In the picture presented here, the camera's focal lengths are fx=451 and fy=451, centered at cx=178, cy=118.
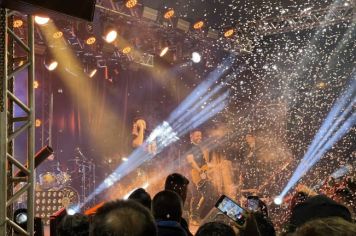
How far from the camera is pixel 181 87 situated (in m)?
15.4

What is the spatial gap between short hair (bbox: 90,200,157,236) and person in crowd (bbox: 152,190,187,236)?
3.43 feet

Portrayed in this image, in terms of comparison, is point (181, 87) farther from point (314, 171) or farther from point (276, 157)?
point (314, 171)

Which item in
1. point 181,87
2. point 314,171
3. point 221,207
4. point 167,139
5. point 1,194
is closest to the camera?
point 221,207

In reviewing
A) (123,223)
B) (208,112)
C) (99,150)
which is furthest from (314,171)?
(123,223)

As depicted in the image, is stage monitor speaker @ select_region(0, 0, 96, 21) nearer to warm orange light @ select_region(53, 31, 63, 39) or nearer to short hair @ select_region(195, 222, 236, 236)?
short hair @ select_region(195, 222, 236, 236)

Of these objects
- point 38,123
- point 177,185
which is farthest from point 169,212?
point 38,123

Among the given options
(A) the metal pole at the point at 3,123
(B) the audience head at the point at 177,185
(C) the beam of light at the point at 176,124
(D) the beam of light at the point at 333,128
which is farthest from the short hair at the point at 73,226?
(D) the beam of light at the point at 333,128

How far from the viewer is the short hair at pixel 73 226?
2.60 meters

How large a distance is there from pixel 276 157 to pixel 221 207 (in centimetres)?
1091

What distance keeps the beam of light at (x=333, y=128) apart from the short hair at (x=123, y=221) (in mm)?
12365

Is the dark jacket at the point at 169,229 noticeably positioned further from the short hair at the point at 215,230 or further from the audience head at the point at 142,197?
the audience head at the point at 142,197

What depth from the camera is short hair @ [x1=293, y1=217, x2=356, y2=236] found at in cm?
123

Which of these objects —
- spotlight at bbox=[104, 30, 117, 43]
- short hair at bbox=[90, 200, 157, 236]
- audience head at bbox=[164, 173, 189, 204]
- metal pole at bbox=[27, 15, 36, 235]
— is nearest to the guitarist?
spotlight at bbox=[104, 30, 117, 43]

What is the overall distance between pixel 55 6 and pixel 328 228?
274 cm
